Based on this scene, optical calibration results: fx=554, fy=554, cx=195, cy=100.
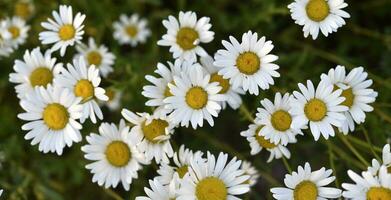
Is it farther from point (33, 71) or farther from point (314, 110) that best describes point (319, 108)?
point (33, 71)

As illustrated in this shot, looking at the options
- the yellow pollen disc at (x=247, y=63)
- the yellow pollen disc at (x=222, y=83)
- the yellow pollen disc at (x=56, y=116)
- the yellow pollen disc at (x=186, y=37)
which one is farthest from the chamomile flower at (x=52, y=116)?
the yellow pollen disc at (x=247, y=63)

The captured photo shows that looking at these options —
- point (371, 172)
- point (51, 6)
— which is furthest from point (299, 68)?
point (51, 6)

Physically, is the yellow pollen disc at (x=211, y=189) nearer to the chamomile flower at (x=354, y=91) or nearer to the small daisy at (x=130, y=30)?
the chamomile flower at (x=354, y=91)

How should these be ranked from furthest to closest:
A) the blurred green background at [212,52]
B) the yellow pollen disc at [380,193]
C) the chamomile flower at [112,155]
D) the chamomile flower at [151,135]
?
the blurred green background at [212,52], the chamomile flower at [112,155], the chamomile flower at [151,135], the yellow pollen disc at [380,193]

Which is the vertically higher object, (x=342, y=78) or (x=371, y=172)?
(x=342, y=78)

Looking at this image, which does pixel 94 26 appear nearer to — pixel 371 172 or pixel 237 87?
pixel 237 87
